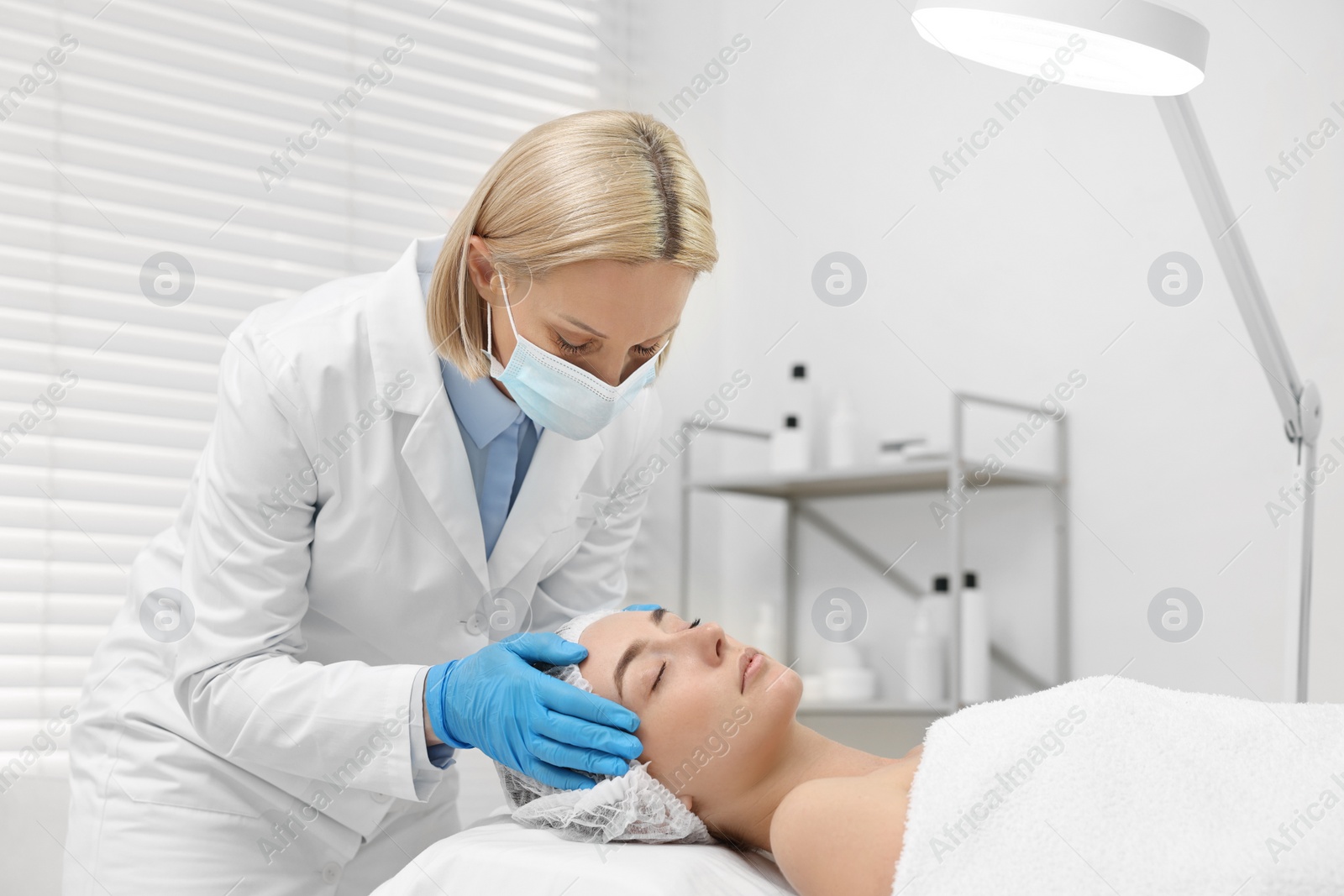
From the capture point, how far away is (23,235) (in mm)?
1957

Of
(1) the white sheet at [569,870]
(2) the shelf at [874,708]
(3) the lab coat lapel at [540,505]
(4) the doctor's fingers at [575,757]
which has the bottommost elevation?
(2) the shelf at [874,708]

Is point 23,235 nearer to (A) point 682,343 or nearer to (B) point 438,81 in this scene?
(B) point 438,81

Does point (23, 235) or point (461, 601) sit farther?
point (23, 235)

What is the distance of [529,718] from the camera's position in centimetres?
110


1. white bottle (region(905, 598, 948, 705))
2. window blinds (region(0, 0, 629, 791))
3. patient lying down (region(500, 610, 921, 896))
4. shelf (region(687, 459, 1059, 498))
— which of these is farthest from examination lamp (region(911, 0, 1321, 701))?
window blinds (region(0, 0, 629, 791))

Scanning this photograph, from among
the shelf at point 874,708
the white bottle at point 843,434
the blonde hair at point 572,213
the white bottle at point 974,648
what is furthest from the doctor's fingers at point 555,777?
the white bottle at point 843,434

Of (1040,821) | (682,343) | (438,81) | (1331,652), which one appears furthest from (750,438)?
(1040,821)

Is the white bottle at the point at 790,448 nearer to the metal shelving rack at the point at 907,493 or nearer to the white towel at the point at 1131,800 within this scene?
the metal shelving rack at the point at 907,493

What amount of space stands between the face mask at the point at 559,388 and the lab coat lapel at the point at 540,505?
119 millimetres

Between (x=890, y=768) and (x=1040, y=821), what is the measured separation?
0.76 ft

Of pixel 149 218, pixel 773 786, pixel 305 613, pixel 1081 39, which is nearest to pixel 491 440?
pixel 305 613

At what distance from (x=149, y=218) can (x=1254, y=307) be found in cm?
183

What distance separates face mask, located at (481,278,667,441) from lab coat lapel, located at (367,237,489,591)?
3.2 inches

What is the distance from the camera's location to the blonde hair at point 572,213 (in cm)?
113
